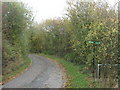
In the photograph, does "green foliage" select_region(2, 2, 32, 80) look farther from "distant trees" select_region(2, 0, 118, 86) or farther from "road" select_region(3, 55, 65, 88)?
"road" select_region(3, 55, 65, 88)

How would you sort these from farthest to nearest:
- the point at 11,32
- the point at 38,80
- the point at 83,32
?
the point at 11,32 < the point at 83,32 < the point at 38,80

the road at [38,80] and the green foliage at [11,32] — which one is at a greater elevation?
the green foliage at [11,32]

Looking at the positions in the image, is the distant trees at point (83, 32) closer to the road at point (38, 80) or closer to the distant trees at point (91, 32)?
the distant trees at point (91, 32)

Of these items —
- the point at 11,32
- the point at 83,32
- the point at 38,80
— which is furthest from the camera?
the point at 11,32

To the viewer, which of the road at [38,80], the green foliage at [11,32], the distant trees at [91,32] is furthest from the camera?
the green foliage at [11,32]

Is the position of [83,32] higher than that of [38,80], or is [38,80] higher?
[83,32]

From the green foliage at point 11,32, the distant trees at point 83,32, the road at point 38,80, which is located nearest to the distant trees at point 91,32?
the distant trees at point 83,32

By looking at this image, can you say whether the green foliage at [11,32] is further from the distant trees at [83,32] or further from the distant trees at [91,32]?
the distant trees at [91,32]

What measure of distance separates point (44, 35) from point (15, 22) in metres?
18.3

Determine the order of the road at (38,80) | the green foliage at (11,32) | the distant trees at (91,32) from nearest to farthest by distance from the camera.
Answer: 1. the distant trees at (91,32)
2. the road at (38,80)
3. the green foliage at (11,32)

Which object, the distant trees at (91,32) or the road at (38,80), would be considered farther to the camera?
the road at (38,80)

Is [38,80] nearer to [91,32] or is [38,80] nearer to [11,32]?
[91,32]

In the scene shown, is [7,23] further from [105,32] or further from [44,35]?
[44,35]

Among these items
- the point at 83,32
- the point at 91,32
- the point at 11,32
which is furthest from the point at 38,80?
the point at 11,32
